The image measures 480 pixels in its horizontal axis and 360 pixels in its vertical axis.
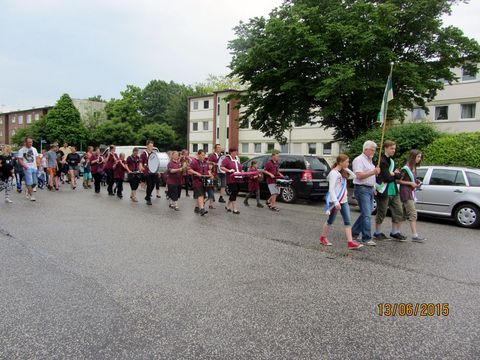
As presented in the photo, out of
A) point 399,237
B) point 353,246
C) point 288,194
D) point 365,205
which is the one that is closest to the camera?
point 353,246

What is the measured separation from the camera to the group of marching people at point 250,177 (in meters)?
7.18

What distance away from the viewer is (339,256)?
6.48m

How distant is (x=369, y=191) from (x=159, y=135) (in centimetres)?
5194

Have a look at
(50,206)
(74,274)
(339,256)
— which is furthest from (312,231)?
(50,206)

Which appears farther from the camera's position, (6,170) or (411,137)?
(411,137)

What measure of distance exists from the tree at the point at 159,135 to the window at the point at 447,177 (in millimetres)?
48670

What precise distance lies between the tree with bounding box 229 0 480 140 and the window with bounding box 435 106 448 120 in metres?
15.0

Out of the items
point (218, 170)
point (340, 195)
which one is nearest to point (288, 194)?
point (218, 170)

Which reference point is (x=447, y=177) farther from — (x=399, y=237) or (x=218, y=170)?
(x=218, y=170)

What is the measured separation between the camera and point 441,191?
409 inches

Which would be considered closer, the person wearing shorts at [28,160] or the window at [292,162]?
the person wearing shorts at [28,160]

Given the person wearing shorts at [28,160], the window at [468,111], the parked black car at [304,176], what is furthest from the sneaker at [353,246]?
the window at [468,111]

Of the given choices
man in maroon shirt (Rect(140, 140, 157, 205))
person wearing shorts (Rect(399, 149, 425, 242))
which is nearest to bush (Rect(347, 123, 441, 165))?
person wearing shorts (Rect(399, 149, 425, 242))

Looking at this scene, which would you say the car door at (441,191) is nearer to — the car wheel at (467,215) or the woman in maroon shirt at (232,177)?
the car wheel at (467,215)
